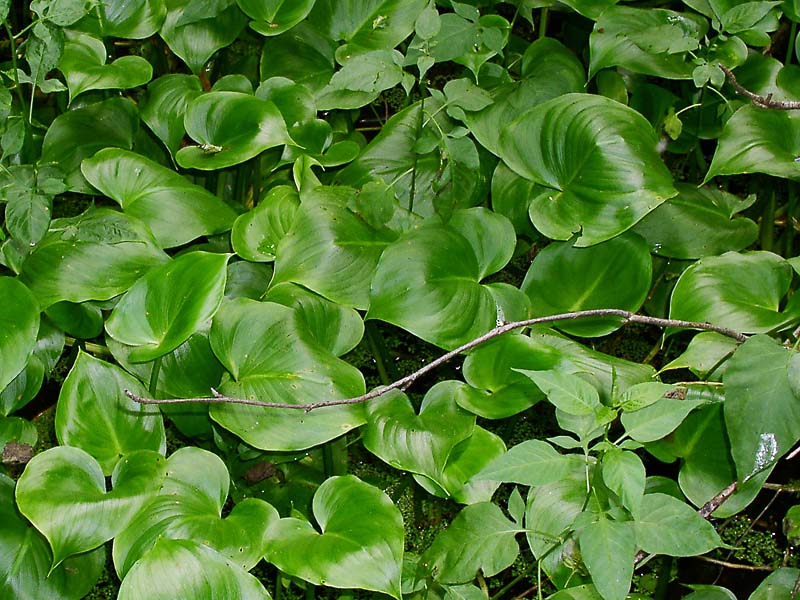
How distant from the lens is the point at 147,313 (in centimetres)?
124

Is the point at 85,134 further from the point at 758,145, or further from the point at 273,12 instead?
the point at 758,145

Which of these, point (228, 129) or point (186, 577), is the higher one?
point (228, 129)

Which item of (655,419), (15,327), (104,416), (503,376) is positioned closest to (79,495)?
(104,416)

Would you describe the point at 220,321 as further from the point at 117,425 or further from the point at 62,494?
the point at 62,494

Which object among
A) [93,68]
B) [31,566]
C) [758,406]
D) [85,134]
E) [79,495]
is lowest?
[31,566]

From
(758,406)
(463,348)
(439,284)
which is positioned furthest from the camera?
(439,284)

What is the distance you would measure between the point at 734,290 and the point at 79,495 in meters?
1.01

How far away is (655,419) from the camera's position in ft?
3.25

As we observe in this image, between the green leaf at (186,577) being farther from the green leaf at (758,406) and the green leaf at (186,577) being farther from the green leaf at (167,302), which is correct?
the green leaf at (758,406)

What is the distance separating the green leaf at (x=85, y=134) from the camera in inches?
61.8

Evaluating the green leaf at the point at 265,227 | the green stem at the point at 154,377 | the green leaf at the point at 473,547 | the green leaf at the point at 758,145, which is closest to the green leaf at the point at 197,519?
the green stem at the point at 154,377

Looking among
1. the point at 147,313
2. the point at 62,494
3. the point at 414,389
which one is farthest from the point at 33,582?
the point at 414,389

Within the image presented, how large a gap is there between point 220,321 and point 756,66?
3.59 feet

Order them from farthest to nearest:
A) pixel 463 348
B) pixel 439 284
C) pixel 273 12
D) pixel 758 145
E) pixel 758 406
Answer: pixel 273 12
pixel 758 145
pixel 439 284
pixel 463 348
pixel 758 406
